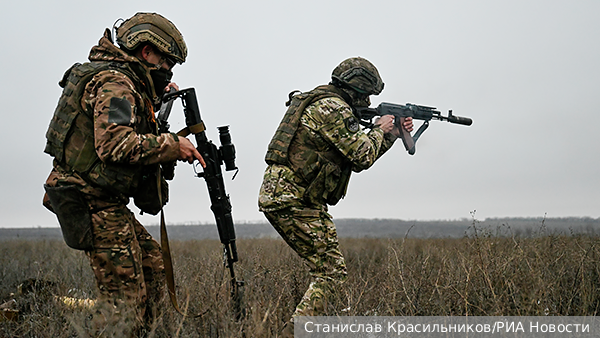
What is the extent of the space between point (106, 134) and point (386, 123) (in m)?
2.64

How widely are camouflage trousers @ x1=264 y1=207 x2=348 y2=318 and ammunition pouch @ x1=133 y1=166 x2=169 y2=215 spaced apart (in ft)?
3.13

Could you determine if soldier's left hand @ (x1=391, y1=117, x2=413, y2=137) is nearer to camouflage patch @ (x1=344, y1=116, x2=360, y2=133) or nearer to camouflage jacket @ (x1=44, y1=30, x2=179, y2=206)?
camouflage patch @ (x1=344, y1=116, x2=360, y2=133)

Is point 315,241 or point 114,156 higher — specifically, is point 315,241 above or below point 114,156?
below

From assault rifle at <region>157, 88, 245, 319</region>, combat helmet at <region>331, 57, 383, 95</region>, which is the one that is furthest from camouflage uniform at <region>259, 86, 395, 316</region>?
assault rifle at <region>157, 88, 245, 319</region>

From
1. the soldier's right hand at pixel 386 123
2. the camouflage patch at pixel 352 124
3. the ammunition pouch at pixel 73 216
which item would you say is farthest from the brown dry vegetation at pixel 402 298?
the soldier's right hand at pixel 386 123

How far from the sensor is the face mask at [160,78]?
3125 millimetres

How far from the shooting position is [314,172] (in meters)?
3.83

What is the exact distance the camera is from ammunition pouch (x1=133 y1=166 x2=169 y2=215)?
3.11m

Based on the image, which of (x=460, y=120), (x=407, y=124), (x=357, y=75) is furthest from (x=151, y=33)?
(x=460, y=120)

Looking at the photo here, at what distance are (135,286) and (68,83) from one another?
133 cm

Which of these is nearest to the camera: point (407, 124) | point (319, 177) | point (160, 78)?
point (160, 78)

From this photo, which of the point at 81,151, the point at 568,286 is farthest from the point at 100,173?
the point at 568,286

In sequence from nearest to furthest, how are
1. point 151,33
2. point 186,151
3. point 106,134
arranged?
point 106,134, point 186,151, point 151,33

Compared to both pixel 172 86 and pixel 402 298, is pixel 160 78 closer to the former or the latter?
pixel 172 86
